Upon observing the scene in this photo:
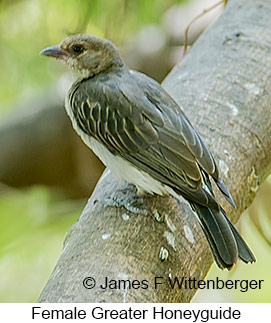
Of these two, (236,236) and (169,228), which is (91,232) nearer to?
(169,228)

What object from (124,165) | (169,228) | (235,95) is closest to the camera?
(169,228)

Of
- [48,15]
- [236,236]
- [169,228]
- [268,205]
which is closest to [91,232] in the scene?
[169,228]

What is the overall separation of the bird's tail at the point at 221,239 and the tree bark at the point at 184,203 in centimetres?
13

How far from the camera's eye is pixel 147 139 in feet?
10.7

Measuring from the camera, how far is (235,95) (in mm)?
3662

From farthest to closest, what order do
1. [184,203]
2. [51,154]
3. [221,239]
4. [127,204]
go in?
[51,154] < [184,203] < [127,204] < [221,239]

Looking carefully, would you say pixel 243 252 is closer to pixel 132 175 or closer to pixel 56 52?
pixel 132 175

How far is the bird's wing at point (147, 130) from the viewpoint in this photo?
3.14m

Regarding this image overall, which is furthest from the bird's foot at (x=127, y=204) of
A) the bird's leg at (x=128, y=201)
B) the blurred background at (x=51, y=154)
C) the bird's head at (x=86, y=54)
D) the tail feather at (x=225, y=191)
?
the blurred background at (x=51, y=154)

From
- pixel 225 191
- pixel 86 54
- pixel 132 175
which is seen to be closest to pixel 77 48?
pixel 86 54

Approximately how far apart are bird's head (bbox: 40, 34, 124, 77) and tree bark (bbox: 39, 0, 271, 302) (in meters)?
0.39

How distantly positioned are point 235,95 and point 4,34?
2.85 m

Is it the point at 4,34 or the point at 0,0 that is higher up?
the point at 0,0

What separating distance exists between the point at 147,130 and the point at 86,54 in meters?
0.74
